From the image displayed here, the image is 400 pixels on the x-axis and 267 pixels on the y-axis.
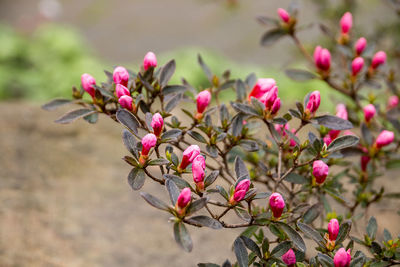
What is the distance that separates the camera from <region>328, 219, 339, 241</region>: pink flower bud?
3.59 feet

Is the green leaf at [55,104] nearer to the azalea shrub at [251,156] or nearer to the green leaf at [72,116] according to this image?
the azalea shrub at [251,156]

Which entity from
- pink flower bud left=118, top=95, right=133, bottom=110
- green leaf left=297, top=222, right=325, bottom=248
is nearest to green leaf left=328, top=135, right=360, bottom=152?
green leaf left=297, top=222, right=325, bottom=248

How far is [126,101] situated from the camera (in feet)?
3.82

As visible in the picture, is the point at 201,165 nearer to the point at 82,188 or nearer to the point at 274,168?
the point at 274,168

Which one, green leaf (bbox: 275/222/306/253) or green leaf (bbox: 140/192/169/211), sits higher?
green leaf (bbox: 140/192/169/211)

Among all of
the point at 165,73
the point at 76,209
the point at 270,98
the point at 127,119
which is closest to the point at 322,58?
the point at 270,98

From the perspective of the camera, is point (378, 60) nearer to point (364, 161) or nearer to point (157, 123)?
point (364, 161)

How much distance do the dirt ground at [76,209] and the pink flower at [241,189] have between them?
880 millimetres

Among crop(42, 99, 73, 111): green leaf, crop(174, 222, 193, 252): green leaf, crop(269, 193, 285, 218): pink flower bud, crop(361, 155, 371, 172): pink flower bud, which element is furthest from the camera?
crop(361, 155, 371, 172): pink flower bud

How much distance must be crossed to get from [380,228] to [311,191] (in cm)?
82

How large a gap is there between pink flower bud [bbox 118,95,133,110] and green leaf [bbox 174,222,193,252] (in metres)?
0.37

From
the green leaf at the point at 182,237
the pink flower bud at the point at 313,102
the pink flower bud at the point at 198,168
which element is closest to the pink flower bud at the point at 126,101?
the pink flower bud at the point at 198,168

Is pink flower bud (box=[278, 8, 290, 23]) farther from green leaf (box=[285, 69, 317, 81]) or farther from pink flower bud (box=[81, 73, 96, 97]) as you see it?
pink flower bud (box=[81, 73, 96, 97])

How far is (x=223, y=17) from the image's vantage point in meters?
6.01
